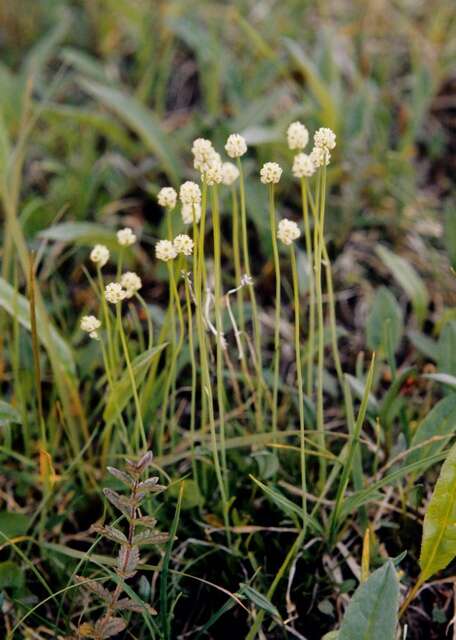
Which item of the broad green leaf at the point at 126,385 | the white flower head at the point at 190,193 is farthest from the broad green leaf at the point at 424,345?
the white flower head at the point at 190,193

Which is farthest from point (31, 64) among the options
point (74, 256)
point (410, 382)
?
point (410, 382)

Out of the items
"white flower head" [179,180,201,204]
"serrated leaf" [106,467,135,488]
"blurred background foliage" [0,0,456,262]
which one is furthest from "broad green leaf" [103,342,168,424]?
"blurred background foliage" [0,0,456,262]

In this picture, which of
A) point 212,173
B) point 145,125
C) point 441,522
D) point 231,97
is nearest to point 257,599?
point 441,522

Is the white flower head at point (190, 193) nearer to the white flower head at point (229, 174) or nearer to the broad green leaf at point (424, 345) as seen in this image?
the white flower head at point (229, 174)

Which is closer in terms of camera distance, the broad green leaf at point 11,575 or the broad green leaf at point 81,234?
the broad green leaf at point 11,575

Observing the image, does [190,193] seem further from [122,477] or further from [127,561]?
[127,561]

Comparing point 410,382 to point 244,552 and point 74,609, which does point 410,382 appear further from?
point 74,609

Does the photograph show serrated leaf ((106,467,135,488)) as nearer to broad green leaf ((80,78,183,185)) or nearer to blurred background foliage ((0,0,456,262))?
blurred background foliage ((0,0,456,262))
